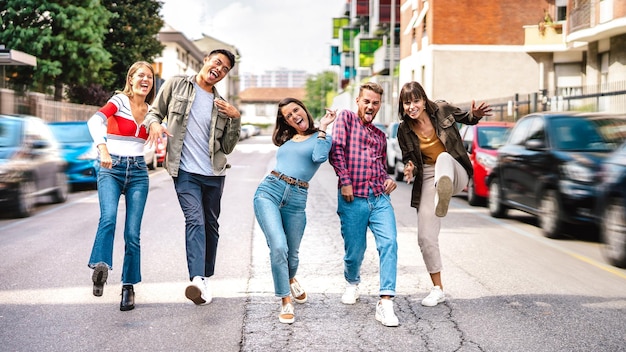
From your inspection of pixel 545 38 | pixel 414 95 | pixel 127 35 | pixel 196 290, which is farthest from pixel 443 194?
pixel 127 35

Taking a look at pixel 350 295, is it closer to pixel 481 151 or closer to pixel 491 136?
pixel 481 151

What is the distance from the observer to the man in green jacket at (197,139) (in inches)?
230

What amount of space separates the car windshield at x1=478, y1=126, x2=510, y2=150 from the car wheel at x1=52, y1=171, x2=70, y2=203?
757 cm

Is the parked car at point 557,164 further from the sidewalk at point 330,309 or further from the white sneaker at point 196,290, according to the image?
the white sneaker at point 196,290

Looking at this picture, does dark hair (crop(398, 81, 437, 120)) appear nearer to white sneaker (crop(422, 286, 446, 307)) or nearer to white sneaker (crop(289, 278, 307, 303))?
white sneaker (crop(422, 286, 446, 307))

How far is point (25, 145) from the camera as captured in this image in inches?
500

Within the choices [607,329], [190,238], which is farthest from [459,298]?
[190,238]

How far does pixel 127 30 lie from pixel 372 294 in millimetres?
42629

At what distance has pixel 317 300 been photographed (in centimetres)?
622

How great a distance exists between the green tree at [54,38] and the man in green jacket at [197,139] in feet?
102

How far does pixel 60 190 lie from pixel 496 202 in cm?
761

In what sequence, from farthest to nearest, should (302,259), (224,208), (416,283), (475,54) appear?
1. (475,54)
2. (224,208)
3. (302,259)
4. (416,283)

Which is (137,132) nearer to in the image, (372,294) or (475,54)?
(372,294)

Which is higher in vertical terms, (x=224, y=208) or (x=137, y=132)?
(x=137, y=132)
